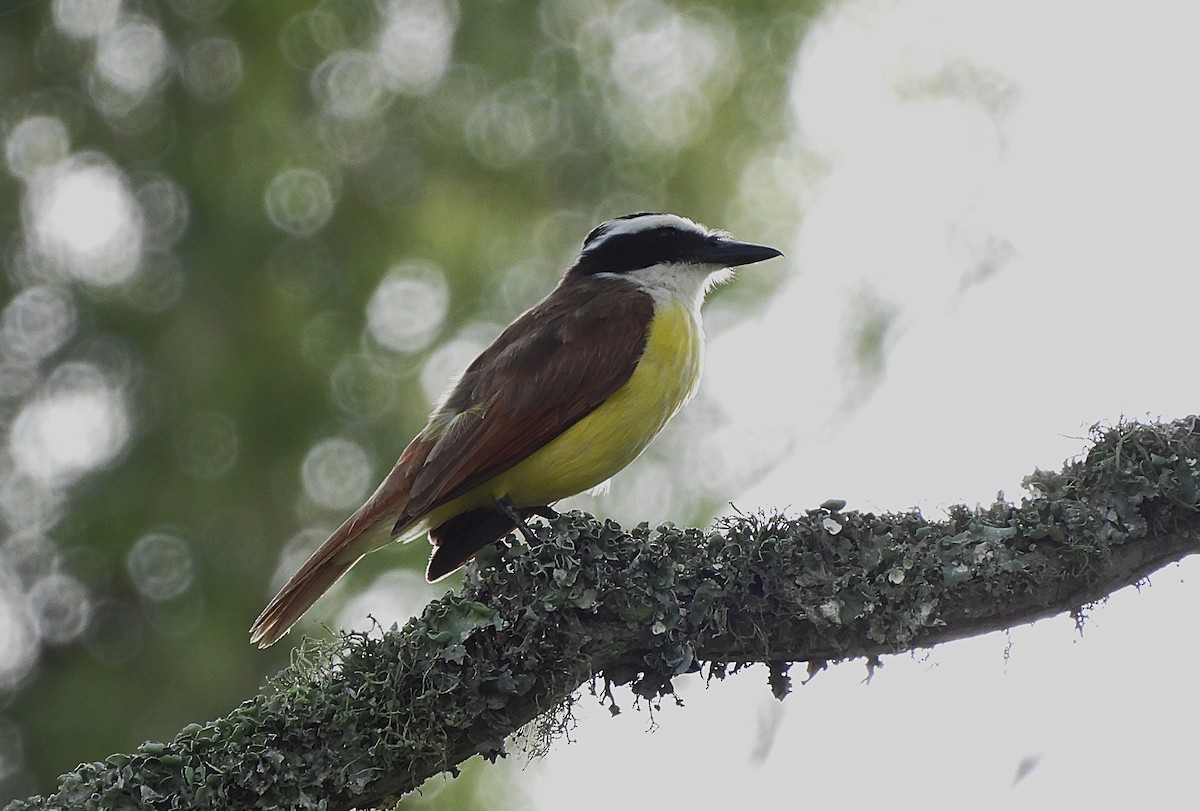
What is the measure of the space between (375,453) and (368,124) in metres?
2.02

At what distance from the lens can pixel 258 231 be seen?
752 cm

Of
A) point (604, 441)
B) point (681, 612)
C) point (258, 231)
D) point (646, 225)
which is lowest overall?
point (681, 612)

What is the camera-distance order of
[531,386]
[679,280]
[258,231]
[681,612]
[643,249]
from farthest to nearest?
[258,231], [643,249], [679,280], [531,386], [681,612]

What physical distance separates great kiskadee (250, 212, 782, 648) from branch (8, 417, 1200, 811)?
758 millimetres

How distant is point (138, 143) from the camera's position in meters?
7.70

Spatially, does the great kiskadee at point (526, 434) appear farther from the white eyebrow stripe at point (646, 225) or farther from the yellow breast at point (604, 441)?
the white eyebrow stripe at point (646, 225)

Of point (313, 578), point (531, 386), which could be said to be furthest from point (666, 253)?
point (313, 578)

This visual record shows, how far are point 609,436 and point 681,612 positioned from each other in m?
1.17

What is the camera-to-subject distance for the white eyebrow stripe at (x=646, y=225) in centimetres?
538

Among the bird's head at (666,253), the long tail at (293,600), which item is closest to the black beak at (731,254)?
the bird's head at (666,253)

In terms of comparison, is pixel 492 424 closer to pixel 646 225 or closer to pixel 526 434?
pixel 526 434

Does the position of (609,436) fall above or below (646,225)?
below

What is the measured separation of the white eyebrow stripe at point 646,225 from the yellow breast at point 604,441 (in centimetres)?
89

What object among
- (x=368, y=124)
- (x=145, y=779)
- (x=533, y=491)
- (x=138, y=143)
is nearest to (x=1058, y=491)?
(x=533, y=491)
